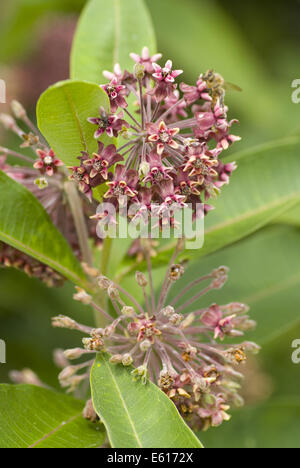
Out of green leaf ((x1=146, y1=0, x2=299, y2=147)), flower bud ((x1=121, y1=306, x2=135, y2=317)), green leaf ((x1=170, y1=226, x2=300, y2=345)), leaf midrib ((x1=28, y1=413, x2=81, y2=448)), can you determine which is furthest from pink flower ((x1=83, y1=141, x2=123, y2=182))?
green leaf ((x1=146, y1=0, x2=299, y2=147))

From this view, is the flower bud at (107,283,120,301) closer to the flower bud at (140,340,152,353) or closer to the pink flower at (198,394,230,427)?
the flower bud at (140,340,152,353)

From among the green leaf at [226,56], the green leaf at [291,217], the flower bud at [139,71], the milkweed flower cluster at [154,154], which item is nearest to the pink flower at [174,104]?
the milkweed flower cluster at [154,154]

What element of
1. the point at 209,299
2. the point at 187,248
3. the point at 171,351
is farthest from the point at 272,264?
the point at 171,351

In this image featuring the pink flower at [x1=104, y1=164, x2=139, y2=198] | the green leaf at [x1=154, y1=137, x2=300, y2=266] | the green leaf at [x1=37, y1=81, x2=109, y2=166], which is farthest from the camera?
the green leaf at [x1=154, y1=137, x2=300, y2=266]

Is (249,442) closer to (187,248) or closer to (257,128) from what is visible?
(187,248)

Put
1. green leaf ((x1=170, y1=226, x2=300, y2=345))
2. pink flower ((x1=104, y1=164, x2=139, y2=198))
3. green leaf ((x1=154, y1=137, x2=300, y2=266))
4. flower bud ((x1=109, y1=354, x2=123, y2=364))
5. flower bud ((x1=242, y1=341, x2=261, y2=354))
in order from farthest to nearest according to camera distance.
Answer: green leaf ((x1=170, y1=226, x2=300, y2=345))
green leaf ((x1=154, y1=137, x2=300, y2=266))
flower bud ((x1=242, y1=341, x2=261, y2=354))
flower bud ((x1=109, y1=354, x2=123, y2=364))
pink flower ((x1=104, y1=164, x2=139, y2=198))

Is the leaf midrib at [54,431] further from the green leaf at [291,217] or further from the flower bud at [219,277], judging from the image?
the green leaf at [291,217]
